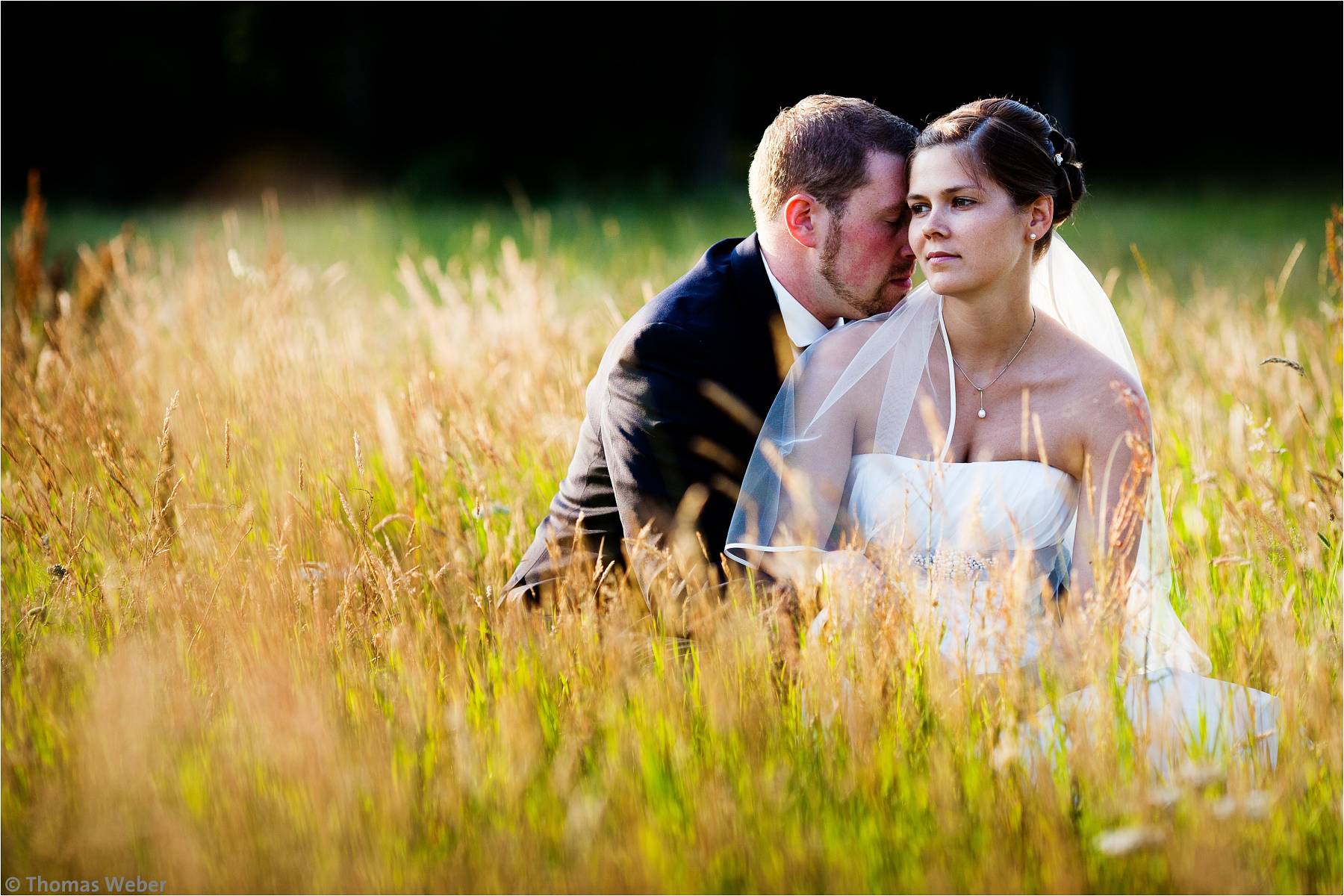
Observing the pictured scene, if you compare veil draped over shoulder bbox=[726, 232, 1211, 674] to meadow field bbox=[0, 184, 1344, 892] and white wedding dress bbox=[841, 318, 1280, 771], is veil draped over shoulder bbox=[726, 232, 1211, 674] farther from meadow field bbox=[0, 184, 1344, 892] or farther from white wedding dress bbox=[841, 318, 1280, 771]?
meadow field bbox=[0, 184, 1344, 892]

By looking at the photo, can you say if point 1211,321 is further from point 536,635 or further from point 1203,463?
point 536,635

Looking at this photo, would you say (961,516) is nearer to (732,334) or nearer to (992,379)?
(992,379)

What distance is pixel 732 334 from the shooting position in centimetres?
314

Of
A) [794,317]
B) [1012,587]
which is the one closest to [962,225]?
[794,317]

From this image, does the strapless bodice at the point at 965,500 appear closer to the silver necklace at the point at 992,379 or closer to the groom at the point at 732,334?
the silver necklace at the point at 992,379

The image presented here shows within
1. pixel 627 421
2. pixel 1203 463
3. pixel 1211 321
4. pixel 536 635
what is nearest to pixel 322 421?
pixel 627 421

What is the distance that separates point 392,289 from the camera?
9445mm

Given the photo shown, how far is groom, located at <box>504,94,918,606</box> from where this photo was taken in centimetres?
303

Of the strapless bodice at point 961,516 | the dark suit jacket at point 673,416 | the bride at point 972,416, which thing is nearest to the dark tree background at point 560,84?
the dark suit jacket at point 673,416

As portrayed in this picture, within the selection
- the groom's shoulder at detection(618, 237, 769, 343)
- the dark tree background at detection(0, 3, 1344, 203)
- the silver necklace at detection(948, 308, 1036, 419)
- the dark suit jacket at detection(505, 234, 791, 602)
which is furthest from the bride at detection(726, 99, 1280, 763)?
the dark tree background at detection(0, 3, 1344, 203)

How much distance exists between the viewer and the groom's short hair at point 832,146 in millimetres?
3205

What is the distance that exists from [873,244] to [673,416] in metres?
0.84

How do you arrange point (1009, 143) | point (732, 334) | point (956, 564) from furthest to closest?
point (732, 334), point (1009, 143), point (956, 564)

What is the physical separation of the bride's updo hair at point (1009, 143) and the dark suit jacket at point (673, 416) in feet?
2.28
